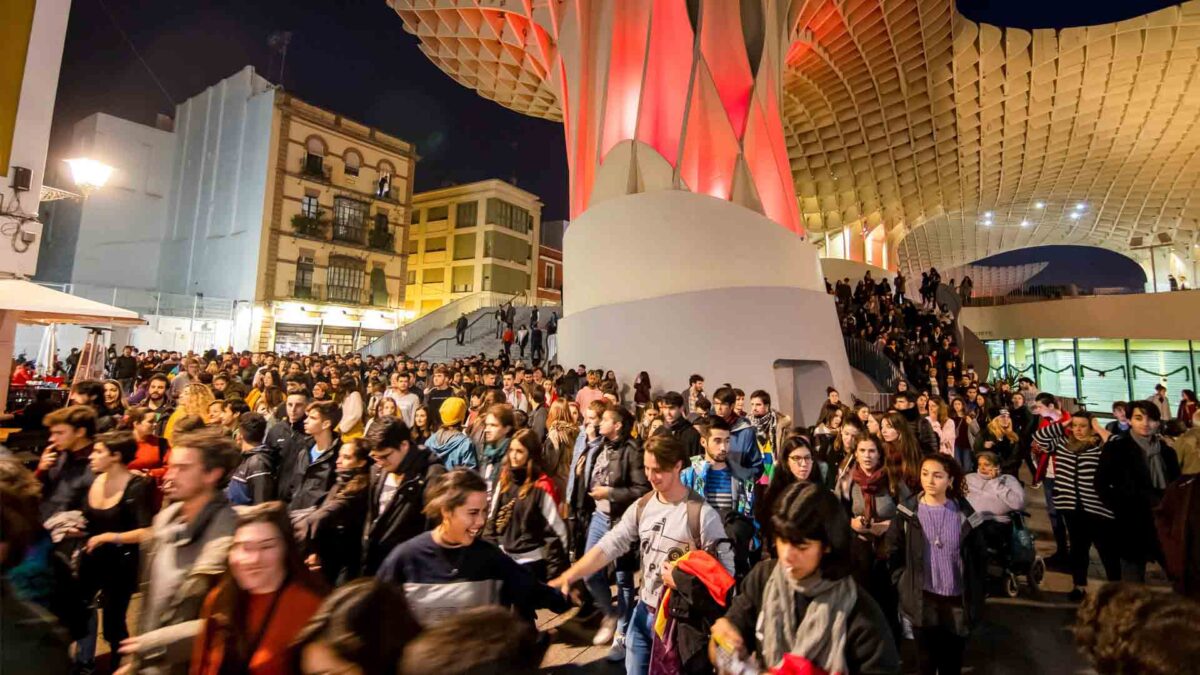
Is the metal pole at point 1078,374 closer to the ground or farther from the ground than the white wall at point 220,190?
closer to the ground

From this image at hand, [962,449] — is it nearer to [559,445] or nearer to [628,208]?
[559,445]

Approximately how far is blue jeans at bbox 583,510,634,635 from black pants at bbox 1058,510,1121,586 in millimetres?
3542

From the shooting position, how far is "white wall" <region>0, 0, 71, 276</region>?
292 inches

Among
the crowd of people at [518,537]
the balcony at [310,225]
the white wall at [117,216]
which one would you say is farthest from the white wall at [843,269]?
the white wall at [117,216]

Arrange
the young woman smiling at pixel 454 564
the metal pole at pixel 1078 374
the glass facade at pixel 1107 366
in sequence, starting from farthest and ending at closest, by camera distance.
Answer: the metal pole at pixel 1078 374, the glass facade at pixel 1107 366, the young woman smiling at pixel 454 564

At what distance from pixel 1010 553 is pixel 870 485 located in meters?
1.86

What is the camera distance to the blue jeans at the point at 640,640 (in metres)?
2.62

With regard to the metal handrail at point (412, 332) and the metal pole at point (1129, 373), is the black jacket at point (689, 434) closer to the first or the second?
the metal handrail at point (412, 332)

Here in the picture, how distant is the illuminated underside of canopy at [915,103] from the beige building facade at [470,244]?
1024cm

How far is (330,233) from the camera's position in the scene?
26.2 metres

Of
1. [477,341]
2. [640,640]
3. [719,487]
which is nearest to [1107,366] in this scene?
[477,341]

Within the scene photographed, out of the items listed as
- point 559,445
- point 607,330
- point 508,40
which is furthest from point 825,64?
point 559,445

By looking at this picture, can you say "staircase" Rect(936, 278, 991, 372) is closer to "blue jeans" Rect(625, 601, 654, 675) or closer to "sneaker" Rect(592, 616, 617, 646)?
"sneaker" Rect(592, 616, 617, 646)

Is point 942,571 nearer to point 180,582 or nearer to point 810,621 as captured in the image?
point 810,621
